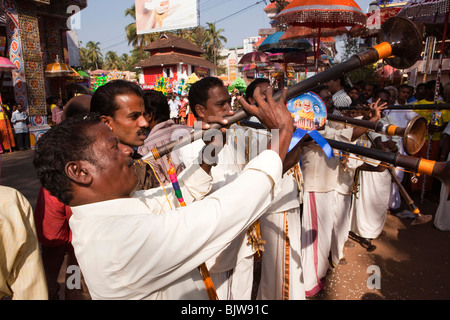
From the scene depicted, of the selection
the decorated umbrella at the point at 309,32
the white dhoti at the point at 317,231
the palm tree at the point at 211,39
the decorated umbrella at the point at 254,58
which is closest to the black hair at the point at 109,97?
the white dhoti at the point at 317,231

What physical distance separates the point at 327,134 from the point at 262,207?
228 cm

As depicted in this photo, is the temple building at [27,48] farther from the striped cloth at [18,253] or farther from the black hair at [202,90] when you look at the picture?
the striped cloth at [18,253]

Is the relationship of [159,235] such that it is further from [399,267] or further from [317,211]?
[399,267]

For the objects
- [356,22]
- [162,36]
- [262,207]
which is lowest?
[262,207]

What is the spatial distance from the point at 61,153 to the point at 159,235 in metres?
0.54

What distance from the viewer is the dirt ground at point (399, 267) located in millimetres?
3137

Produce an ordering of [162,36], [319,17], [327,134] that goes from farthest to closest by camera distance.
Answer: [162,36]
[319,17]
[327,134]

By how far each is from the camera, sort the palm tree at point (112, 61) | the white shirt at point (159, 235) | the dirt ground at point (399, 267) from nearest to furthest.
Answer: the white shirt at point (159, 235)
the dirt ground at point (399, 267)
the palm tree at point (112, 61)

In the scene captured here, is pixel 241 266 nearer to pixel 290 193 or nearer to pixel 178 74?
pixel 290 193

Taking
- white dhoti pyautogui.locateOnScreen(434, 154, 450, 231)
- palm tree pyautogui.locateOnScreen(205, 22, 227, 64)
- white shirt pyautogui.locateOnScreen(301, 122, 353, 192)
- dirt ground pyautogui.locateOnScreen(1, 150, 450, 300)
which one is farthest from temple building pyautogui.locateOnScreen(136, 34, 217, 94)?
white shirt pyautogui.locateOnScreen(301, 122, 353, 192)

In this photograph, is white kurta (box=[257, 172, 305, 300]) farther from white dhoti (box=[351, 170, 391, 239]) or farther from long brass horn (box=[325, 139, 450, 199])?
white dhoti (box=[351, 170, 391, 239])

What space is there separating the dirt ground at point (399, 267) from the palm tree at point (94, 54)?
59.3 meters

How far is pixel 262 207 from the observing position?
1128 millimetres
